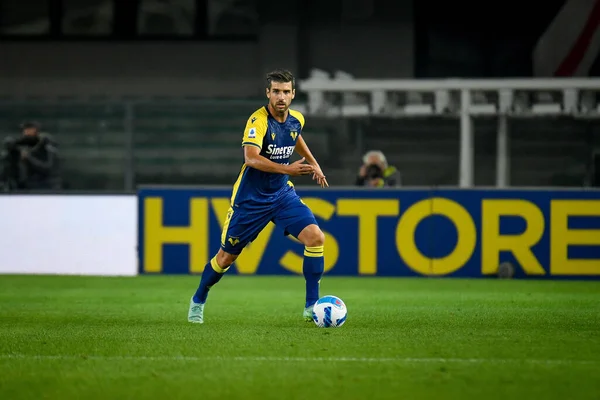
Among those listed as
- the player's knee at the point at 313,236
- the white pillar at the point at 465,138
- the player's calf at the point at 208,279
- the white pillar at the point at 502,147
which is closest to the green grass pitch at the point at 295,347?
the player's calf at the point at 208,279

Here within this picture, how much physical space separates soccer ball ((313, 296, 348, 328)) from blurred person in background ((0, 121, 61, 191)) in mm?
9567

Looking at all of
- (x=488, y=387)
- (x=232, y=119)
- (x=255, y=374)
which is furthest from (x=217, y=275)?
(x=232, y=119)

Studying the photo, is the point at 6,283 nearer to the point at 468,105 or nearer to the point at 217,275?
the point at 217,275

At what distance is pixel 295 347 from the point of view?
7.98 metres

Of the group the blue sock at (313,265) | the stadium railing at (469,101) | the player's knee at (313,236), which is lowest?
the blue sock at (313,265)

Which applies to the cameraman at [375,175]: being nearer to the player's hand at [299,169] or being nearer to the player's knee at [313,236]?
the player's knee at [313,236]

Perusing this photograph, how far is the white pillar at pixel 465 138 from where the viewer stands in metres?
18.5

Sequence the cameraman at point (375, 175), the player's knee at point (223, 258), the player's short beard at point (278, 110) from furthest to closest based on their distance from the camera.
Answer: the cameraman at point (375, 175) → the player's knee at point (223, 258) → the player's short beard at point (278, 110)

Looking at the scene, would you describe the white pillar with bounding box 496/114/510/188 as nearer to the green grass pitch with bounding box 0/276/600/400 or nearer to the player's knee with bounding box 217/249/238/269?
the green grass pitch with bounding box 0/276/600/400

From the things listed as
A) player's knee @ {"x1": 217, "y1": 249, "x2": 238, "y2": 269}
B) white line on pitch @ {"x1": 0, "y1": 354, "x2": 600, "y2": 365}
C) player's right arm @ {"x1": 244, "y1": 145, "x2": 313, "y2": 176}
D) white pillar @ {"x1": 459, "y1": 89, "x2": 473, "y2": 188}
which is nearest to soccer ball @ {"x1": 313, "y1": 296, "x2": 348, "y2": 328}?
player's knee @ {"x1": 217, "y1": 249, "x2": 238, "y2": 269}

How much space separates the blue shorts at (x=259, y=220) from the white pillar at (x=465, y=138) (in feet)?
30.1

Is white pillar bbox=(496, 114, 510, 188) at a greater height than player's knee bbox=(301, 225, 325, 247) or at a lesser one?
greater

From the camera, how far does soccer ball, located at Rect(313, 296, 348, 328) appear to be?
30.1 feet

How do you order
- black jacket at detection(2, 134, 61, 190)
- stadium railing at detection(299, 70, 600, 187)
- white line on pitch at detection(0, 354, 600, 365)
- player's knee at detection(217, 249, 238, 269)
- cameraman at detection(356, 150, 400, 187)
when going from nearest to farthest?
white line on pitch at detection(0, 354, 600, 365) < player's knee at detection(217, 249, 238, 269) < cameraman at detection(356, 150, 400, 187) < black jacket at detection(2, 134, 61, 190) < stadium railing at detection(299, 70, 600, 187)
